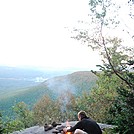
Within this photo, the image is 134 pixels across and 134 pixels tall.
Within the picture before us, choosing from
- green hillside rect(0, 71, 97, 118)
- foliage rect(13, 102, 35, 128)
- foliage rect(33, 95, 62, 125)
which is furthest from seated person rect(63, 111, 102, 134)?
green hillside rect(0, 71, 97, 118)

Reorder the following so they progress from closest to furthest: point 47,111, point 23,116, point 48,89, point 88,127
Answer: point 88,127, point 23,116, point 47,111, point 48,89

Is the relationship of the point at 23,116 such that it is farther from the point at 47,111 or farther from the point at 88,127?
the point at 88,127

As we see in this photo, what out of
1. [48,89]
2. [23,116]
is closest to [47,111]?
[23,116]

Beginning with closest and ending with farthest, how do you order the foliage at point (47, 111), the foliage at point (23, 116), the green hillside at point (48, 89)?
the foliage at point (23, 116), the foliage at point (47, 111), the green hillside at point (48, 89)

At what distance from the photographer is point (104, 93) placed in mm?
32562

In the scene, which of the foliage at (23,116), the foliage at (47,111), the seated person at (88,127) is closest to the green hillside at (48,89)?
the foliage at (47,111)

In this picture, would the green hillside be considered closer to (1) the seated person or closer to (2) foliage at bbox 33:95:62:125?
(2) foliage at bbox 33:95:62:125

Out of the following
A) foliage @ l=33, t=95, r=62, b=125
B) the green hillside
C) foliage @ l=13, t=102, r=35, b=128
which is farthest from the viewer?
the green hillside

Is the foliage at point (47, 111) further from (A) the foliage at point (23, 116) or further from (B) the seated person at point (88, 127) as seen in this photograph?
(B) the seated person at point (88, 127)

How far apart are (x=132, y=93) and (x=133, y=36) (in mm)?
2572

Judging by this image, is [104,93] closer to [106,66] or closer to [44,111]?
[44,111]

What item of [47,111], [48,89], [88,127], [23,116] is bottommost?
[48,89]

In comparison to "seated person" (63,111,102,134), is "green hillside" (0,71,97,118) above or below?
below

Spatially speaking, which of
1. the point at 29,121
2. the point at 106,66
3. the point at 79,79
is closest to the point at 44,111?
the point at 29,121
